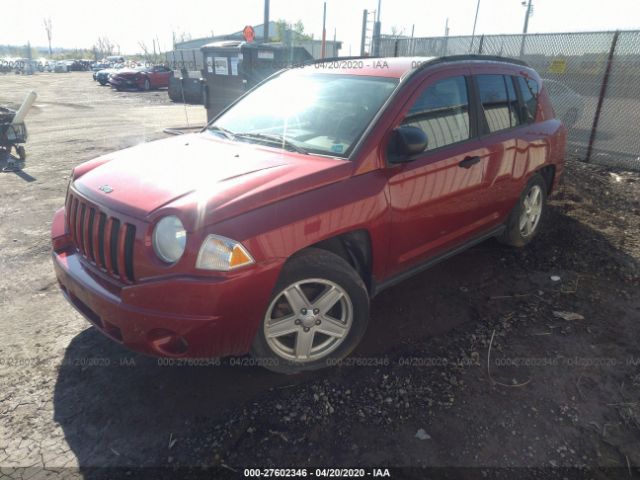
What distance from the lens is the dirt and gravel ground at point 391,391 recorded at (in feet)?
7.62

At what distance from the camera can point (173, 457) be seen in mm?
2289

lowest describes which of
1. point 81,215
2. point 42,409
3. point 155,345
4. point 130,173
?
point 42,409

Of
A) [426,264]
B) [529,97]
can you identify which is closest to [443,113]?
[426,264]

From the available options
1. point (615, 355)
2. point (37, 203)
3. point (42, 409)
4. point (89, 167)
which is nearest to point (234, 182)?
point (89, 167)

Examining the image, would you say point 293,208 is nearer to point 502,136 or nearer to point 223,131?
point 223,131

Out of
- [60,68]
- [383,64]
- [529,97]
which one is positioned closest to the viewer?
[383,64]

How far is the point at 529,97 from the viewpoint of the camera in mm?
4469

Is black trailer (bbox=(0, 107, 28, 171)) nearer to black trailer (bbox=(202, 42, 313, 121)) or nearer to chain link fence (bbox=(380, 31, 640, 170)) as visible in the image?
black trailer (bbox=(202, 42, 313, 121))

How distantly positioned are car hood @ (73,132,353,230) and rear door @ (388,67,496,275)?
1.82 ft

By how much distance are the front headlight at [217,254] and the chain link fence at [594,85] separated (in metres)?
8.08

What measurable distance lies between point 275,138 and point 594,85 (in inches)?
299

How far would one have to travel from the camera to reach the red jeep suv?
2344 mm

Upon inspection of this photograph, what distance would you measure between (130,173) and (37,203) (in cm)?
407

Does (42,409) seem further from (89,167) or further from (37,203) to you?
(37,203)
